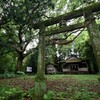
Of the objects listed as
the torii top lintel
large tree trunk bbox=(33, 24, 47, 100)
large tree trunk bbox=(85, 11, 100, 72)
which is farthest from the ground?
the torii top lintel

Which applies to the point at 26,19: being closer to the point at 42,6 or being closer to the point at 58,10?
the point at 42,6

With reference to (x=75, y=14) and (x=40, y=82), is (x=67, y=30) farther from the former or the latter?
(x=40, y=82)

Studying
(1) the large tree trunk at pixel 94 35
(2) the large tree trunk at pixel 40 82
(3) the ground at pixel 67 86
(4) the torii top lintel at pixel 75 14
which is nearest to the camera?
(1) the large tree trunk at pixel 94 35

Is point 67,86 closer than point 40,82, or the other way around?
point 40,82

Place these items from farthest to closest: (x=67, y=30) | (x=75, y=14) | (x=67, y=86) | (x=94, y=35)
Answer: (x=67, y=86), (x=67, y=30), (x=75, y=14), (x=94, y=35)

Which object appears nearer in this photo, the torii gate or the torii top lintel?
the torii gate

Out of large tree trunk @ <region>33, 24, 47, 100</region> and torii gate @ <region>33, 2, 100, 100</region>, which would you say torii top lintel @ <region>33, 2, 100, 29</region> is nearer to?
torii gate @ <region>33, 2, 100, 100</region>

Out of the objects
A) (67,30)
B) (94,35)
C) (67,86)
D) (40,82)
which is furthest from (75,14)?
(67,86)

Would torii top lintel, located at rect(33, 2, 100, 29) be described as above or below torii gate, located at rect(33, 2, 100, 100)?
above

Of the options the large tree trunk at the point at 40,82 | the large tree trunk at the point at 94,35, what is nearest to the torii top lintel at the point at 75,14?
the large tree trunk at the point at 94,35

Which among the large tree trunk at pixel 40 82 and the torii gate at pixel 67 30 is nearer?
the torii gate at pixel 67 30

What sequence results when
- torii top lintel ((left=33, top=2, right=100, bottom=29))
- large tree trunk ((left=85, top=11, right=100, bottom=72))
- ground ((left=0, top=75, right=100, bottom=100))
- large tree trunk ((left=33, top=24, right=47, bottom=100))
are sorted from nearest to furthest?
large tree trunk ((left=85, top=11, right=100, bottom=72)) < torii top lintel ((left=33, top=2, right=100, bottom=29)) < large tree trunk ((left=33, top=24, right=47, bottom=100)) < ground ((left=0, top=75, right=100, bottom=100))

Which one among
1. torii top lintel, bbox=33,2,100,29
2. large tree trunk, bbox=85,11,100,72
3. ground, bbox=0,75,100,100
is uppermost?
torii top lintel, bbox=33,2,100,29

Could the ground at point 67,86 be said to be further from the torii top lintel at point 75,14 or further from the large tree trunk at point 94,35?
the torii top lintel at point 75,14
